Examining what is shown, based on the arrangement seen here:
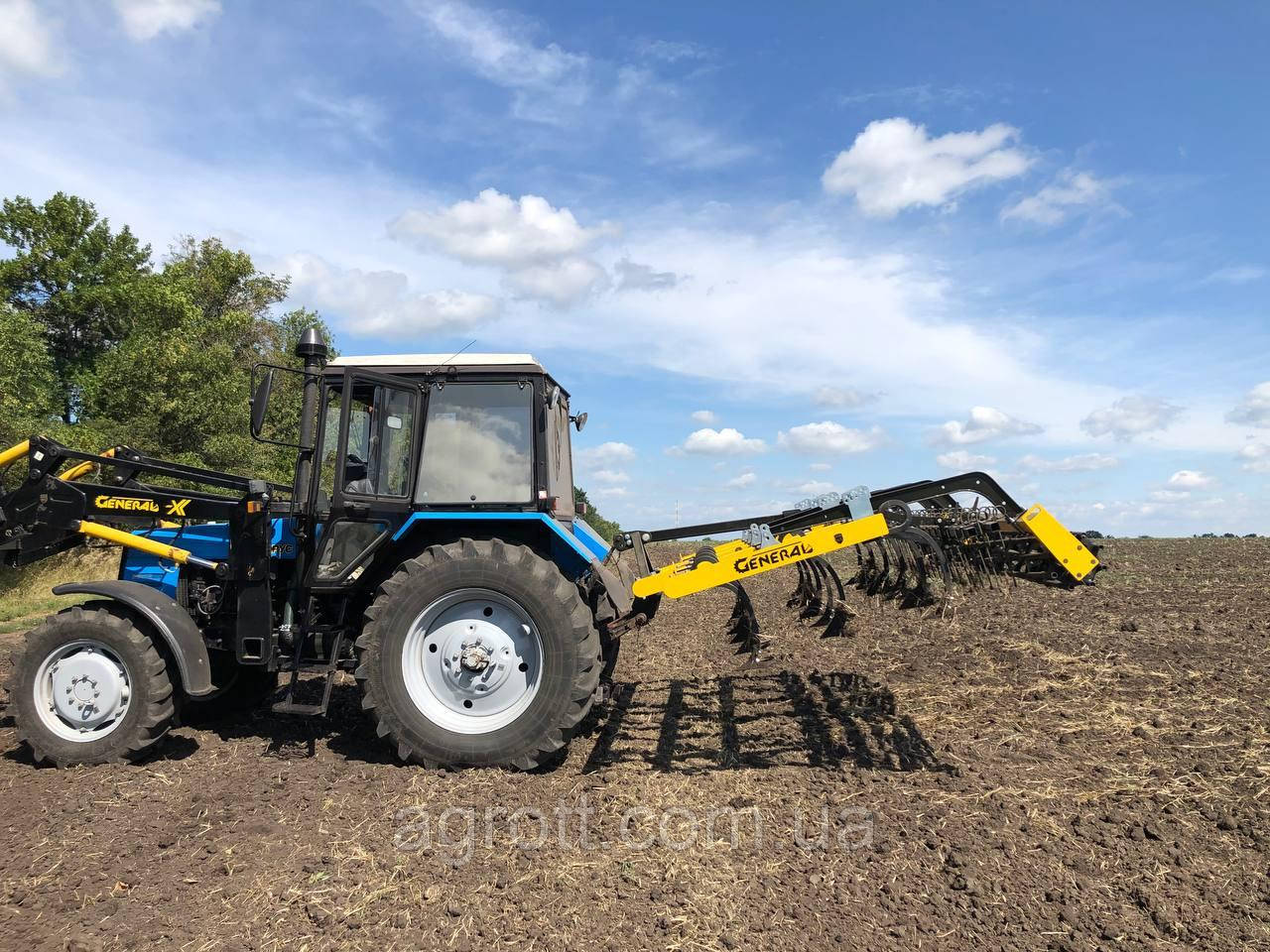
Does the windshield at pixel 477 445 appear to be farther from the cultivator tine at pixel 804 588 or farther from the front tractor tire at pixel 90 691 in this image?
the cultivator tine at pixel 804 588

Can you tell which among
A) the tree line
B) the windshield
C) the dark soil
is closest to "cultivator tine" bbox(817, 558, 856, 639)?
the dark soil

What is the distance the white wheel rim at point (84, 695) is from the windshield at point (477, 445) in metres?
2.18

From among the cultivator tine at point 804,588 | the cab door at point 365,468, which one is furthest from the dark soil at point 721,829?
the cab door at point 365,468

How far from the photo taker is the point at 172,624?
17.0 feet

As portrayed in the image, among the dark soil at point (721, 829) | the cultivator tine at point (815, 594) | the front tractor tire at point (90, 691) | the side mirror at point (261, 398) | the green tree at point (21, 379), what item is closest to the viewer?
the dark soil at point (721, 829)

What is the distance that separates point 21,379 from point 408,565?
2013cm

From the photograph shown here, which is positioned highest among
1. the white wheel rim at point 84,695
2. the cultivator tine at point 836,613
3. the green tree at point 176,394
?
the green tree at point 176,394

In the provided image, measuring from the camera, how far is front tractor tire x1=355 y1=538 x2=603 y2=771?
4.86 meters

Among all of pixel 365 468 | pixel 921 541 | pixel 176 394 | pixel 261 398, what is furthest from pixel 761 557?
pixel 176 394

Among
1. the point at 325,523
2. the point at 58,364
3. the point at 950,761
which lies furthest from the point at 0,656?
the point at 58,364

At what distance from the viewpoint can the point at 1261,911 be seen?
3.22m

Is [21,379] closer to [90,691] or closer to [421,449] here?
[90,691]

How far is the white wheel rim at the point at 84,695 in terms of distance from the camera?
16.9ft

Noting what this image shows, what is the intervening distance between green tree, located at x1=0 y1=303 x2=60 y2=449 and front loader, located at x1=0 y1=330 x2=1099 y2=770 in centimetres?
1455
